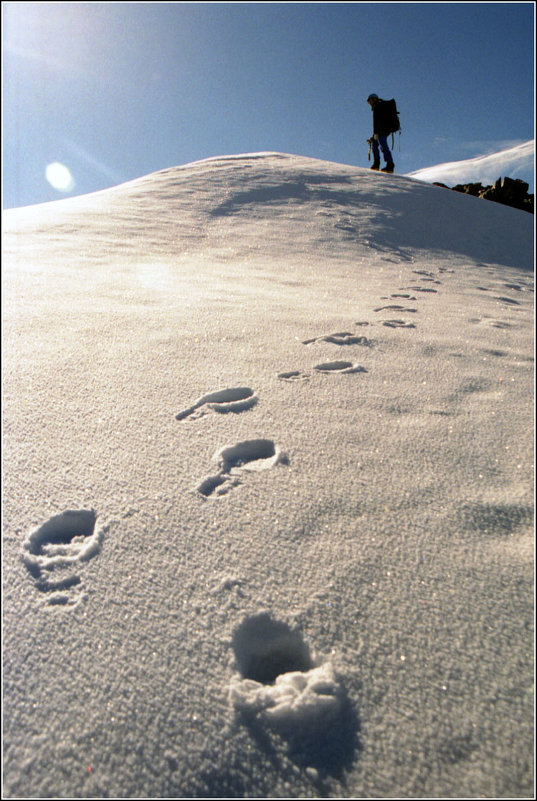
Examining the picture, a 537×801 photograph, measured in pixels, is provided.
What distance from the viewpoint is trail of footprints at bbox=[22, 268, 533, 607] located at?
35.5 inches

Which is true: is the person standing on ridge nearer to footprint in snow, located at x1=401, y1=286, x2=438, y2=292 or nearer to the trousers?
the trousers

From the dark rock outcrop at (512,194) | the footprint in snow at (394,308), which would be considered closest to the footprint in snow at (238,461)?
the footprint in snow at (394,308)

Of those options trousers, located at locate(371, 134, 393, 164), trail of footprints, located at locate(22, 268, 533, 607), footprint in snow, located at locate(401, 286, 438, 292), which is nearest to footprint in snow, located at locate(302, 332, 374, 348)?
trail of footprints, located at locate(22, 268, 533, 607)

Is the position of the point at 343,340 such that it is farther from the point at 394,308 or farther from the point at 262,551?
the point at 262,551

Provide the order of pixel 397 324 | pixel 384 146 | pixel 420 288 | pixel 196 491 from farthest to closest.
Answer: pixel 384 146
pixel 420 288
pixel 397 324
pixel 196 491

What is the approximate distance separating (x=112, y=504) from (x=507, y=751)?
0.87 meters

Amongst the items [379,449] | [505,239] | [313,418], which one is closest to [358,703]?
[379,449]

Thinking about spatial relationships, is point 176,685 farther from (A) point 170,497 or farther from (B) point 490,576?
(B) point 490,576

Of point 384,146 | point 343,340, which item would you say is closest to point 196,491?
point 343,340

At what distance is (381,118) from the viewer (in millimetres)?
6496

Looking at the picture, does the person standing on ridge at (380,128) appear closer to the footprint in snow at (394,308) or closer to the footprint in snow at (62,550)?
the footprint in snow at (394,308)

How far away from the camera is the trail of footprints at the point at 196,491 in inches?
35.5

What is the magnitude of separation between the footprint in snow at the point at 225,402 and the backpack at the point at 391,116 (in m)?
6.60

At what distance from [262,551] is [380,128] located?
→ 7.29 m
